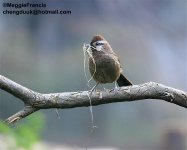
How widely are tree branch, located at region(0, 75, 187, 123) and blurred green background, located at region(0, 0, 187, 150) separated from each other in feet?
12.5

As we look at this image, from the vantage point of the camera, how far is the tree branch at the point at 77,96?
12.1 ft

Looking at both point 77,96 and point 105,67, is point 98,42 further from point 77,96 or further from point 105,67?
point 77,96

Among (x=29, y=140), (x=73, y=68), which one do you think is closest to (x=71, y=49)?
(x=73, y=68)

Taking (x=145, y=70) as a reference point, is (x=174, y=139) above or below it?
below

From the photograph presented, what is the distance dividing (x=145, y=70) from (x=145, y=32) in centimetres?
48

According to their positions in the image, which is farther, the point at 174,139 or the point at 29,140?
the point at 174,139

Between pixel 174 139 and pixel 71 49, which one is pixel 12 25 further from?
pixel 174 139

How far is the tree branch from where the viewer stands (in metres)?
3.67

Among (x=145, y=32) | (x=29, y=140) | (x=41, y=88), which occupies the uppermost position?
(x=145, y=32)

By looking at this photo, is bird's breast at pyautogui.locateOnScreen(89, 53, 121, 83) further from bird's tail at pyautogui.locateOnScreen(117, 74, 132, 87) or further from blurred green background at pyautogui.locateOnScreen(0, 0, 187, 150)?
blurred green background at pyautogui.locateOnScreen(0, 0, 187, 150)

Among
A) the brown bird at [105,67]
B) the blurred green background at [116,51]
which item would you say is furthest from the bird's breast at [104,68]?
the blurred green background at [116,51]

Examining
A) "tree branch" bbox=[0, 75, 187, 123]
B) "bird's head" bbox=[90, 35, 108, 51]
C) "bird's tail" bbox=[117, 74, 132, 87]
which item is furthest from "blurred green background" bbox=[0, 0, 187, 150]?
"tree branch" bbox=[0, 75, 187, 123]

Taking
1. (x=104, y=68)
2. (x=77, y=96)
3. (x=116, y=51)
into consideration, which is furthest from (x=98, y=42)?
(x=116, y=51)

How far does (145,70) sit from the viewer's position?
345 inches
